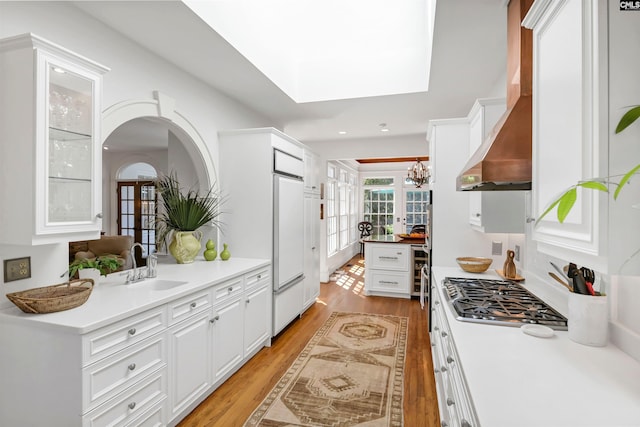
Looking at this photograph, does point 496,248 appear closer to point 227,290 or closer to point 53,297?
point 227,290

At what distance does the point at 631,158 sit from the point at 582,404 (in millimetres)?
669

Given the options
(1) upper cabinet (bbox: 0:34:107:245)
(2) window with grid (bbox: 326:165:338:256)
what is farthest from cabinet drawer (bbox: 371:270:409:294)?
(1) upper cabinet (bbox: 0:34:107:245)

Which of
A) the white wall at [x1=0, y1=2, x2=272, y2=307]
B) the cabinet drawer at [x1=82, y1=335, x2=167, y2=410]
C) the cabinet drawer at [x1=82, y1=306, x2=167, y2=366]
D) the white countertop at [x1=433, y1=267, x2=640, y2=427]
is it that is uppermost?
the white wall at [x1=0, y1=2, x2=272, y2=307]

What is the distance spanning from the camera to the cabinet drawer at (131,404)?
1601 millimetres

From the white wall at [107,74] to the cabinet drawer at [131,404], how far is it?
2.44 ft

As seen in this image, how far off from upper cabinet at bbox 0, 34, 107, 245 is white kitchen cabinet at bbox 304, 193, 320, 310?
2821mm

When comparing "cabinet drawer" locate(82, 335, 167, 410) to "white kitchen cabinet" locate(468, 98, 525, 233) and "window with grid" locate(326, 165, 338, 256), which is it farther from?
"window with grid" locate(326, 165, 338, 256)

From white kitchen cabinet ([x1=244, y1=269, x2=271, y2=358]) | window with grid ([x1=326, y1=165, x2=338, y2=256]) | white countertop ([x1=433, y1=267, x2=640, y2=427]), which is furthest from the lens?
window with grid ([x1=326, y1=165, x2=338, y2=256])

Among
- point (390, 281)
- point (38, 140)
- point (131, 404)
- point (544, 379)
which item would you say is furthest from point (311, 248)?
point (544, 379)

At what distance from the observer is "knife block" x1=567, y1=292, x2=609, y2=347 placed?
1.35 metres

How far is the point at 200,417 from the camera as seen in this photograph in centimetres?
226

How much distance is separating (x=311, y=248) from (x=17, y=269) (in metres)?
3.18

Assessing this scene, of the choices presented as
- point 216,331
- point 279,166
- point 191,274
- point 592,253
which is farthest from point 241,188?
point 592,253

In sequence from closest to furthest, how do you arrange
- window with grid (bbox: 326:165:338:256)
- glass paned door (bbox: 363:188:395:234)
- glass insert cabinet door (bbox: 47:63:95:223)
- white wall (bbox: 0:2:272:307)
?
glass insert cabinet door (bbox: 47:63:95:223) < white wall (bbox: 0:2:272:307) < window with grid (bbox: 326:165:338:256) < glass paned door (bbox: 363:188:395:234)
